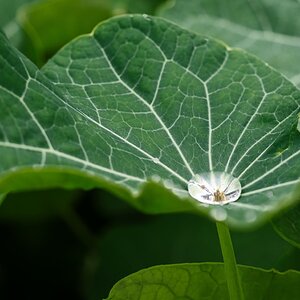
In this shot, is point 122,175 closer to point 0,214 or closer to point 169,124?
point 169,124

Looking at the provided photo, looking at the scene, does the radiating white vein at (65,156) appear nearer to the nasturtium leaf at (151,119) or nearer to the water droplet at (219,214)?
the nasturtium leaf at (151,119)

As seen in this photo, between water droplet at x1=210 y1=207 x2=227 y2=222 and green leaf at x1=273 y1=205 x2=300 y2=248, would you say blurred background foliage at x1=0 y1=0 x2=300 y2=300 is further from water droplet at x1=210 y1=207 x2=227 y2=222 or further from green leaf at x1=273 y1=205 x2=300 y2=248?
water droplet at x1=210 y1=207 x2=227 y2=222

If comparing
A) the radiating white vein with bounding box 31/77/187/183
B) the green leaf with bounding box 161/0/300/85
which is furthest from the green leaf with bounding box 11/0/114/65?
the radiating white vein with bounding box 31/77/187/183

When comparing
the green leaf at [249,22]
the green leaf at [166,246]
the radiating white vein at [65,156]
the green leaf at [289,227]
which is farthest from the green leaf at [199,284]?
the green leaf at [249,22]

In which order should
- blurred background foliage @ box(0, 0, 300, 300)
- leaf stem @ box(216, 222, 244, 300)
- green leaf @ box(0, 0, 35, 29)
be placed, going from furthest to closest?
green leaf @ box(0, 0, 35, 29) < blurred background foliage @ box(0, 0, 300, 300) < leaf stem @ box(216, 222, 244, 300)

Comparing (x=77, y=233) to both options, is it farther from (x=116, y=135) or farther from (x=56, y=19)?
(x=116, y=135)

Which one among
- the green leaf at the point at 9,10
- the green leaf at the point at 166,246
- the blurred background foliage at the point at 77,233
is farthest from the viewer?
the green leaf at the point at 9,10

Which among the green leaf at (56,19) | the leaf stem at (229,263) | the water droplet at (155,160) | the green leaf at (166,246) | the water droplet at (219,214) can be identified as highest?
the green leaf at (56,19)

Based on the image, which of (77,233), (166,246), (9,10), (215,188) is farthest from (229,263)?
(9,10)
